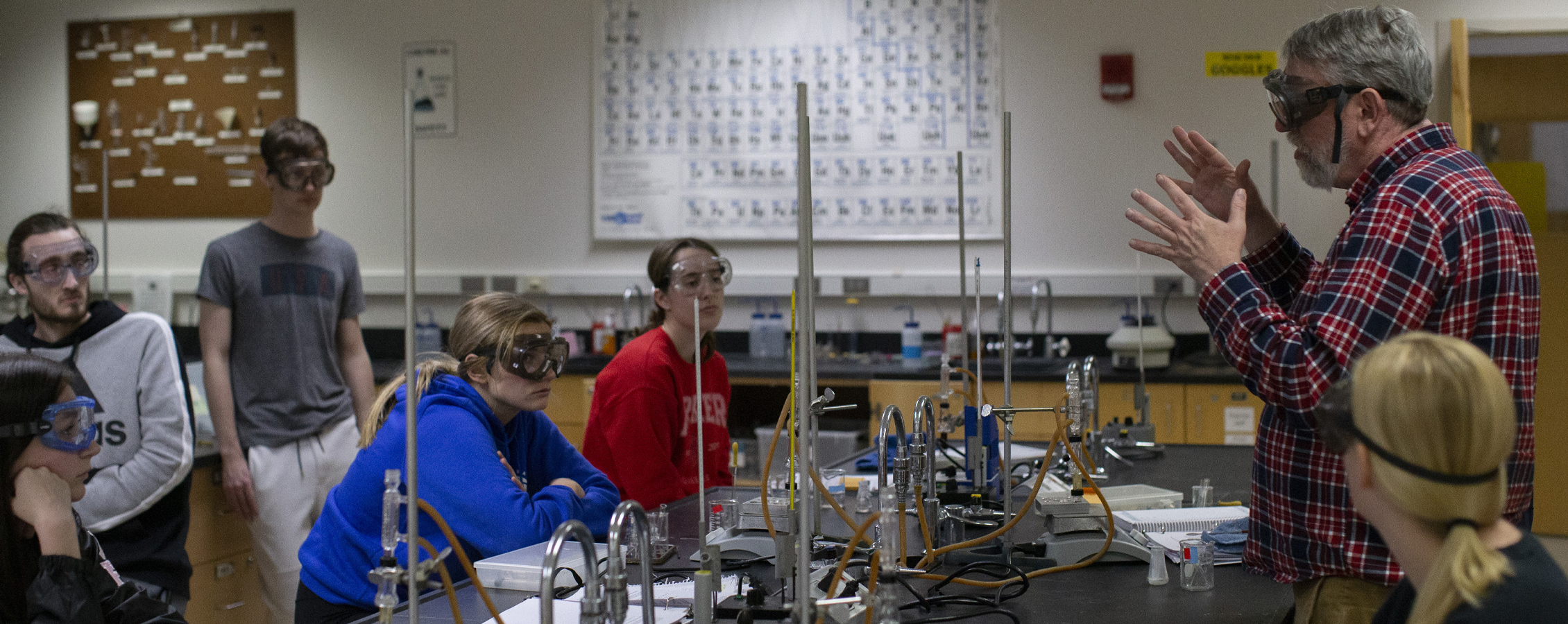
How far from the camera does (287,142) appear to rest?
9.90 ft

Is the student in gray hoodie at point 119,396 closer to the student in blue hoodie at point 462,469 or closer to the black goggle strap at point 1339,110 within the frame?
the student in blue hoodie at point 462,469

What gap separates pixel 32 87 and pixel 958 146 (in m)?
4.44

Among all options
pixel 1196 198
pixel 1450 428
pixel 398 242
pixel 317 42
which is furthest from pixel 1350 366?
pixel 317 42

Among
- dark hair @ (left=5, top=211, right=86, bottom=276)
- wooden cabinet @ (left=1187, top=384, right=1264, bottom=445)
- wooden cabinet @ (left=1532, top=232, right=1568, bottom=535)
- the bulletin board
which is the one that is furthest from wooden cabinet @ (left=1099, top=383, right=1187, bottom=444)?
the bulletin board

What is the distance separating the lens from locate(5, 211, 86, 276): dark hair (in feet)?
8.21

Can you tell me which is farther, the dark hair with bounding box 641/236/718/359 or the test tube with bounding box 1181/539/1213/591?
the dark hair with bounding box 641/236/718/359

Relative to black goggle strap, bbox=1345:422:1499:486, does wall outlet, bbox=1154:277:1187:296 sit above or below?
above

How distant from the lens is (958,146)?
479cm

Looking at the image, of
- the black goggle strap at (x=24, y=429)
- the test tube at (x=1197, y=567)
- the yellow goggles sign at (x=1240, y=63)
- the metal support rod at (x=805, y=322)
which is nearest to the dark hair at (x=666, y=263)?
the black goggle strap at (x=24, y=429)

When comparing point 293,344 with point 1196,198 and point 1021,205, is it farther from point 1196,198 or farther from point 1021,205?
point 1021,205

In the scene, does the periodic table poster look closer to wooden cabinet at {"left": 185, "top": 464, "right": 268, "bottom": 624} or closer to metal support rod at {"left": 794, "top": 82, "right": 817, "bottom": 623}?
Result: wooden cabinet at {"left": 185, "top": 464, "right": 268, "bottom": 624}

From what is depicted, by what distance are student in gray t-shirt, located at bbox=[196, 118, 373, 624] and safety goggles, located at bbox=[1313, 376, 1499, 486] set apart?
2.63m

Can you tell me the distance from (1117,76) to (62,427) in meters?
3.91

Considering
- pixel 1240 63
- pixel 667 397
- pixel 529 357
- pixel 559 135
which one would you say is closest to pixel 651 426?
pixel 667 397
